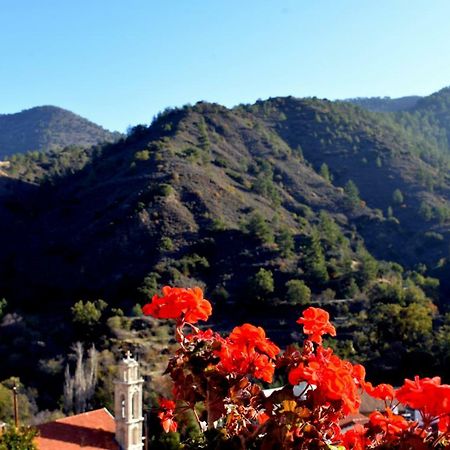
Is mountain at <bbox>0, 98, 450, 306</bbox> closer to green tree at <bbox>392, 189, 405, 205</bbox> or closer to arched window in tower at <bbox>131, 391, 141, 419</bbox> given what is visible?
green tree at <bbox>392, 189, 405, 205</bbox>

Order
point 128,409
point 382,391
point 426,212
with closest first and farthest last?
point 382,391 → point 128,409 → point 426,212

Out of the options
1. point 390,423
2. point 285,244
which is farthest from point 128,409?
point 285,244

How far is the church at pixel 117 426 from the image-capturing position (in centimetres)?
1339

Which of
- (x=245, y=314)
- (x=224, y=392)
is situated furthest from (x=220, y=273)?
(x=224, y=392)

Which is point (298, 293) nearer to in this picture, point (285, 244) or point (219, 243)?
point (285, 244)

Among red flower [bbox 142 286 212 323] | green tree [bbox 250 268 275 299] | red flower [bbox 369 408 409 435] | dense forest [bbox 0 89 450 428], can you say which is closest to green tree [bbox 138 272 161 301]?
dense forest [bbox 0 89 450 428]

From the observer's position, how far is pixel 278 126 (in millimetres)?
69000

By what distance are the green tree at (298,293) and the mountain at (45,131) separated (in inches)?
2879

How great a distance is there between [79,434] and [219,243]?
81.3 ft

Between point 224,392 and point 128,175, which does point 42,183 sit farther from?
point 224,392

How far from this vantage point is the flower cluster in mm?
1880

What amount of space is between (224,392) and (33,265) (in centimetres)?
4087

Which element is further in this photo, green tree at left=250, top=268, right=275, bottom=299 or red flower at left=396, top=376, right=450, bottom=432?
green tree at left=250, top=268, right=275, bottom=299

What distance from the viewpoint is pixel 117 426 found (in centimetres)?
1398
